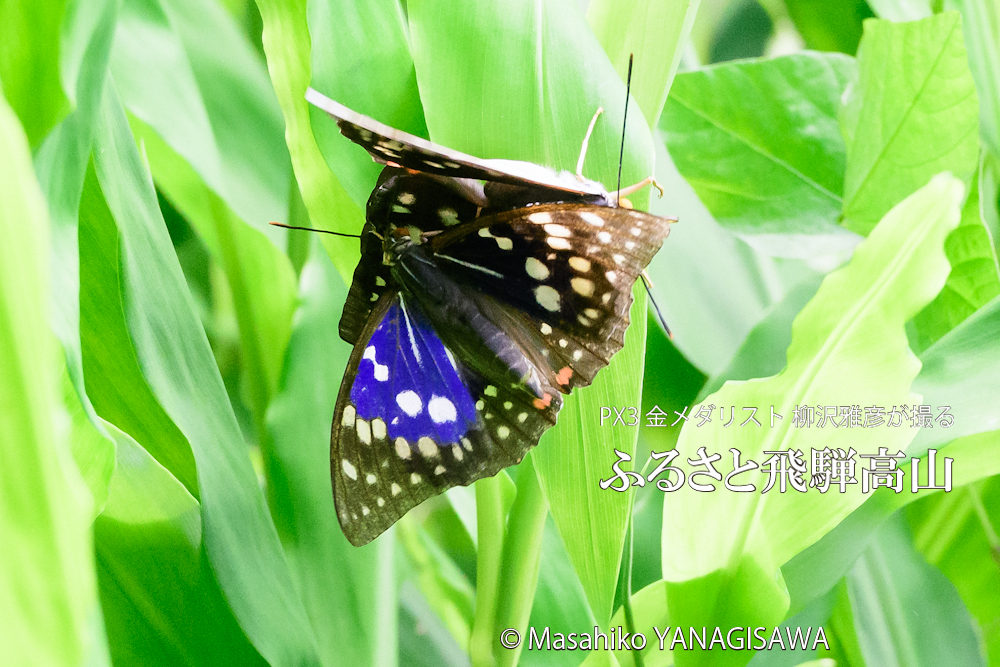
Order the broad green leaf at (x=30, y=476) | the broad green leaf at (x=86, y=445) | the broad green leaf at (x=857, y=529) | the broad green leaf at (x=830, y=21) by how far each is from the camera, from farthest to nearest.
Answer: the broad green leaf at (x=830, y=21)
the broad green leaf at (x=857, y=529)
the broad green leaf at (x=86, y=445)
the broad green leaf at (x=30, y=476)

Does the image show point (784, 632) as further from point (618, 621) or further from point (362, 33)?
point (362, 33)

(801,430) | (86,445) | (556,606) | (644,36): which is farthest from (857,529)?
(86,445)

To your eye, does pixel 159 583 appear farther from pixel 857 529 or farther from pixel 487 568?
pixel 857 529

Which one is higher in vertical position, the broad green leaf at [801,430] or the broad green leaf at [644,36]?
Result: the broad green leaf at [644,36]

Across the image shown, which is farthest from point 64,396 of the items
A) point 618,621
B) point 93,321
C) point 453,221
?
point 618,621

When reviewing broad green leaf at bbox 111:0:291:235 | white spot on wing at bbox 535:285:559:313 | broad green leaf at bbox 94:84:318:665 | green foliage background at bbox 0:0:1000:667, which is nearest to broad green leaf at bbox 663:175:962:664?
green foliage background at bbox 0:0:1000:667

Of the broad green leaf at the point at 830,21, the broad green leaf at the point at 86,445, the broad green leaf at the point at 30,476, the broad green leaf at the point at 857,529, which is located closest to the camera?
the broad green leaf at the point at 30,476

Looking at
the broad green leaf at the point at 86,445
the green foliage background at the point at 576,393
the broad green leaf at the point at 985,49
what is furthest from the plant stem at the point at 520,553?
the broad green leaf at the point at 985,49

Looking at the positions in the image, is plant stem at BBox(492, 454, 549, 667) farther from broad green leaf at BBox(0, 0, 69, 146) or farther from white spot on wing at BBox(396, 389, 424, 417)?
broad green leaf at BBox(0, 0, 69, 146)

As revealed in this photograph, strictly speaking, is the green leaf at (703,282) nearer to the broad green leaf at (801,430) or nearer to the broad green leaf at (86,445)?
the broad green leaf at (801,430)
